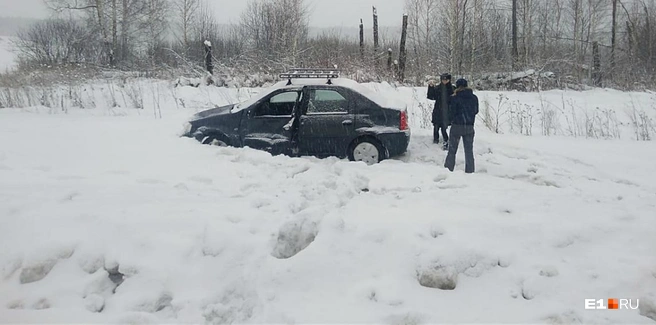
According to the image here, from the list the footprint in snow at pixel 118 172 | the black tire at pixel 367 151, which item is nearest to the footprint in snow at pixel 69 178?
the footprint in snow at pixel 118 172

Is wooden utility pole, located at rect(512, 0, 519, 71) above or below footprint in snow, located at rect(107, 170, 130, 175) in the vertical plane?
A: above

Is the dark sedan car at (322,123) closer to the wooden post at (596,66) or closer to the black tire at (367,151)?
the black tire at (367,151)

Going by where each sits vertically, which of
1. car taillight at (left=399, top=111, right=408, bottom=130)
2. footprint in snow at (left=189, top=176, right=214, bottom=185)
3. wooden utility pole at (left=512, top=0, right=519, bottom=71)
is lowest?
footprint in snow at (left=189, top=176, right=214, bottom=185)

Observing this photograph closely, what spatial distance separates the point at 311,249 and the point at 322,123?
14.2 feet

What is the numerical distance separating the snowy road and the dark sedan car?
7.00 ft

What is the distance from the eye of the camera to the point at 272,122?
821 centimetres

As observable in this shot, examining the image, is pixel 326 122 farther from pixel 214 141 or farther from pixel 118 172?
pixel 118 172

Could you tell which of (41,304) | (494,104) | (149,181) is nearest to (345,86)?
(149,181)

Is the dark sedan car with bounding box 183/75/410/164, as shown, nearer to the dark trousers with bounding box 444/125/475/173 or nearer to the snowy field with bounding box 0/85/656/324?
the dark trousers with bounding box 444/125/475/173

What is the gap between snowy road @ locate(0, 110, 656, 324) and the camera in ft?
11.6

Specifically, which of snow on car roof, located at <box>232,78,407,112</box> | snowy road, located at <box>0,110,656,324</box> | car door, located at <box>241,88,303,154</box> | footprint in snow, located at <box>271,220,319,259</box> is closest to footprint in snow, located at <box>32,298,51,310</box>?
snowy road, located at <box>0,110,656,324</box>

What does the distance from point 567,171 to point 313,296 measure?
616 cm

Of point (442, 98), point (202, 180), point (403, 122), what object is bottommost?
point (202, 180)

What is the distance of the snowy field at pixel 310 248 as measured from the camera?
3.53 metres
